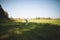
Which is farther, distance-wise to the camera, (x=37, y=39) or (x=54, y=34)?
(x=54, y=34)

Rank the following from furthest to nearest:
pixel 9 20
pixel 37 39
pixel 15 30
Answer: pixel 9 20 → pixel 15 30 → pixel 37 39

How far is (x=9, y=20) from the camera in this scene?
862 centimetres

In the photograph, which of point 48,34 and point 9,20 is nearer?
point 48,34

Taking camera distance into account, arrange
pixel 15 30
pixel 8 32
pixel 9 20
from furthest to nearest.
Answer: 1. pixel 9 20
2. pixel 15 30
3. pixel 8 32

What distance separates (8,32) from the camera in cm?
714

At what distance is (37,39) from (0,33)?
2.47m

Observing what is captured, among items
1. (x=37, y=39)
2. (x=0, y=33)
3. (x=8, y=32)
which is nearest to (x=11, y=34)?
(x=8, y=32)

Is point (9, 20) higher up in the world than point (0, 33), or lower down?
higher up

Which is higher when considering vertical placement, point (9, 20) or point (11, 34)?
point (9, 20)

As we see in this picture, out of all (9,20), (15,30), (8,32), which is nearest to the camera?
(8,32)

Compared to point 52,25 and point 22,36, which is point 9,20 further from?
point 52,25

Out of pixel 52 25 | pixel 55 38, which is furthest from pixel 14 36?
pixel 52 25

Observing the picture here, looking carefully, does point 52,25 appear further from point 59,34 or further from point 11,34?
point 11,34

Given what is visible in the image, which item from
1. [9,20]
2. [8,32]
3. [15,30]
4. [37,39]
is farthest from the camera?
[9,20]
